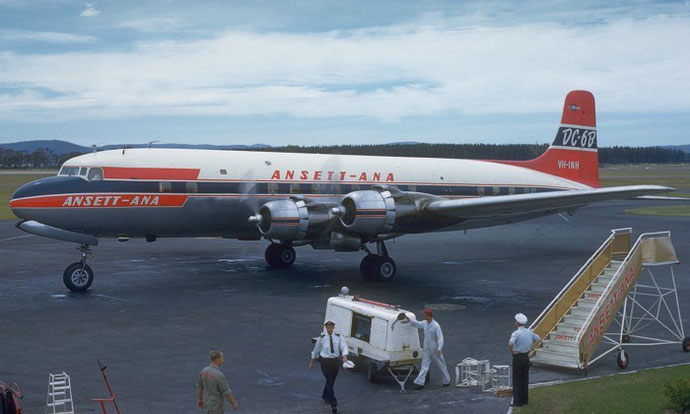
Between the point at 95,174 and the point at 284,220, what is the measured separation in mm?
6256

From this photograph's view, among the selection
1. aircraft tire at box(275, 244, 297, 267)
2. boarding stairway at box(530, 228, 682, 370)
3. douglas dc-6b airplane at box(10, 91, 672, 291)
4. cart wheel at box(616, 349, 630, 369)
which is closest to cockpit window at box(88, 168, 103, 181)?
douglas dc-6b airplane at box(10, 91, 672, 291)

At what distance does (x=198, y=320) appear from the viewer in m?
17.9

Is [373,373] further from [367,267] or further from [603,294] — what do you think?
[367,267]

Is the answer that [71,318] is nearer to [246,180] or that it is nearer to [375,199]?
[246,180]

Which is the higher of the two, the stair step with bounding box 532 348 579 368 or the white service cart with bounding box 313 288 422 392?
the white service cart with bounding box 313 288 422 392

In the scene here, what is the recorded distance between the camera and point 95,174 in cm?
2180

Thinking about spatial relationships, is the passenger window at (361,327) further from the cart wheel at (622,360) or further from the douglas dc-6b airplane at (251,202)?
the douglas dc-6b airplane at (251,202)

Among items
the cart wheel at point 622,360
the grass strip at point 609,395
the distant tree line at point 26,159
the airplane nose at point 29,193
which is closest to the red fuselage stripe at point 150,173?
the airplane nose at point 29,193

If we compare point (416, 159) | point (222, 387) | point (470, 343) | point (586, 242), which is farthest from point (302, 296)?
point (586, 242)

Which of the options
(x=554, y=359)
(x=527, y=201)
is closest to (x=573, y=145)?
(x=527, y=201)

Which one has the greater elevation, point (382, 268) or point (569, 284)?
point (569, 284)

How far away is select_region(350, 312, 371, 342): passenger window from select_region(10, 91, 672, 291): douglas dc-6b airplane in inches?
303

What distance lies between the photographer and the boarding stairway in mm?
13875

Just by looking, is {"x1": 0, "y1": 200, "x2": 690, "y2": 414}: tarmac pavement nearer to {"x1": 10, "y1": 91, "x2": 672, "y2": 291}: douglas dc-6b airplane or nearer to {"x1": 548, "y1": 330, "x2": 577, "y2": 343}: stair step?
{"x1": 548, "y1": 330, "x2": 577, "y2": 343}: stair step
